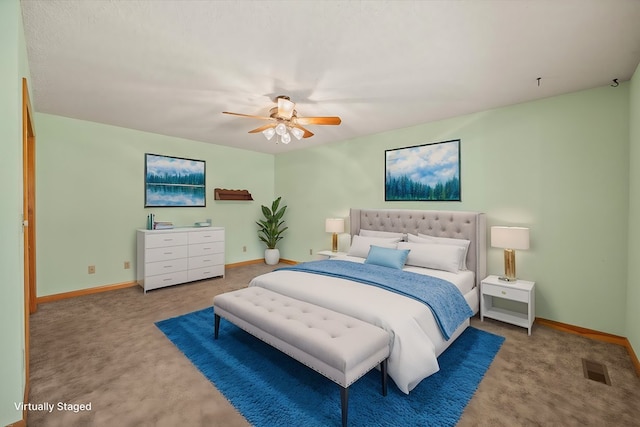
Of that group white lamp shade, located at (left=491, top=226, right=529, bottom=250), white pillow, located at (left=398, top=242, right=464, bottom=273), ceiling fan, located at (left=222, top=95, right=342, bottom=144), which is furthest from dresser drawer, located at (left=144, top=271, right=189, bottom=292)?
white lamp shade, located at (left=491, top=226, right=529, bottom=250)

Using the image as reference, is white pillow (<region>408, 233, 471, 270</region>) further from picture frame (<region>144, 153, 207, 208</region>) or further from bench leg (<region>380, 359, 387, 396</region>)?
picture frame (<region>144, 153, 207, 208</region>)

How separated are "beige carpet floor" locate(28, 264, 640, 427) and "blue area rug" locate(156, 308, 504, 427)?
91 millimetres

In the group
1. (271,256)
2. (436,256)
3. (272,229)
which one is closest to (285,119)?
(436,256)

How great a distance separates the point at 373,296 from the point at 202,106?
290cm

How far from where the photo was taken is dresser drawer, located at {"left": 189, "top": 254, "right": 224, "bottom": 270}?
4691 mm

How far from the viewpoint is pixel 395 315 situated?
2.05 m

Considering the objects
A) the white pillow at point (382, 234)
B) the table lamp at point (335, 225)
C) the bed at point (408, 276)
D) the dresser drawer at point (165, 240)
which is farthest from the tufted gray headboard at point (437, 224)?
the dresser drawer at point (165, 240)

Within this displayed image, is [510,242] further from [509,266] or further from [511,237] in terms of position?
[509,266]

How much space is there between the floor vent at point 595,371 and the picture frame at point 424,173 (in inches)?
80.7

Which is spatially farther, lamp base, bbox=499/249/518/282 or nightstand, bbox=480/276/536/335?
lamp base, bbox=499/249/518/282

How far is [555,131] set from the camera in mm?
3004

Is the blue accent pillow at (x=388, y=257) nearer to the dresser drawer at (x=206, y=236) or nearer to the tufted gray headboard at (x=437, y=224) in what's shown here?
the tufted gray headboard at (x=437, y=224)

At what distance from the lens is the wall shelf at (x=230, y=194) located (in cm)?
542

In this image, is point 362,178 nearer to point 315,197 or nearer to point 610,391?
point 315,197
